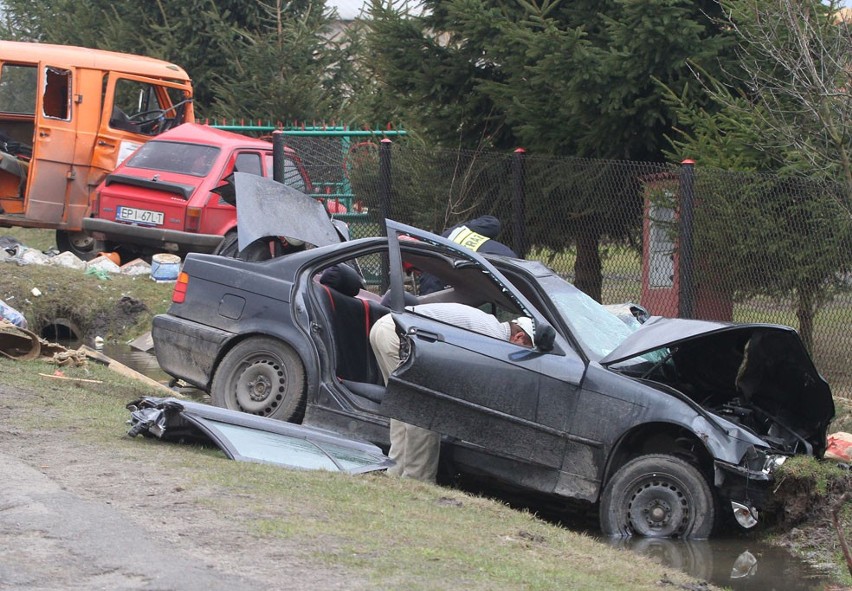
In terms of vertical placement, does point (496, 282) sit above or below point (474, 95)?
below

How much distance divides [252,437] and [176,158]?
967 centimetres

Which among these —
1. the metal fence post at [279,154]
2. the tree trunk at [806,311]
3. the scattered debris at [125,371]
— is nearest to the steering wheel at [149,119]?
the metal fence post at [279,154]

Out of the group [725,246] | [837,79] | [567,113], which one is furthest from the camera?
[567,113]

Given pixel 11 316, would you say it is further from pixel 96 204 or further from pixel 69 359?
pixel 96 204

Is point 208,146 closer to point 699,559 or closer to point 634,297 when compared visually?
point 634,297

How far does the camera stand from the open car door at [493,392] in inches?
257

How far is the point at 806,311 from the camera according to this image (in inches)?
376

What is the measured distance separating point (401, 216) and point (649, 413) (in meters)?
6.61

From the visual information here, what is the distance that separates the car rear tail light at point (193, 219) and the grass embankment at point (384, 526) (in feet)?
26.6

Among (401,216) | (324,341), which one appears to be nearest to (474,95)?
(401,216)

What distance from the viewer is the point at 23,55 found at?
16.2 m

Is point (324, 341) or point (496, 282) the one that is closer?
point (496, 282)

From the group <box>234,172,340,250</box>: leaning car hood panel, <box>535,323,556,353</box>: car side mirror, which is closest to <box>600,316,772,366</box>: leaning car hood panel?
<box>535,323,556,353</box>: car side mirror

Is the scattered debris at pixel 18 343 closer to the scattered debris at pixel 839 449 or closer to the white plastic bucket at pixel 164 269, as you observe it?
the white plastic bucket at pixel 164 269
